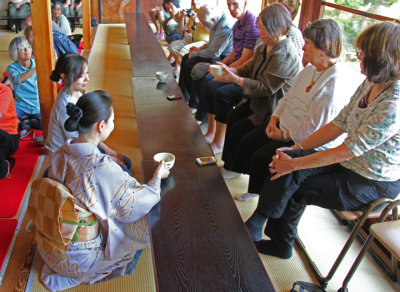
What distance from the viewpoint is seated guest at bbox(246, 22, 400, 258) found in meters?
1.50

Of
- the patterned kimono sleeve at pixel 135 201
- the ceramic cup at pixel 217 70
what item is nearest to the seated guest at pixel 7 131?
the patterned kimono sleeve at pixel 135 201

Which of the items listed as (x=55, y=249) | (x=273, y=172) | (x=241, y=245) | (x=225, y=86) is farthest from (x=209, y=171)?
(x=225, y=86)

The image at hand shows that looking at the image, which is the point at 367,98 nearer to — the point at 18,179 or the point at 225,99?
the point at 225,99

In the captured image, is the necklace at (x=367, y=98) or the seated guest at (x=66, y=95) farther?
the seated guest at (x=66, y=95)

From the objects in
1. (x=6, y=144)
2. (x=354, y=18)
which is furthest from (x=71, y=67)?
(x=354, y=18)

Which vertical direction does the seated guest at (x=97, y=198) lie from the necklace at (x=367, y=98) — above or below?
below

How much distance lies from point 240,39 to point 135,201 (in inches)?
88.8

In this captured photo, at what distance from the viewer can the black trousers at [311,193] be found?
5.53 ft

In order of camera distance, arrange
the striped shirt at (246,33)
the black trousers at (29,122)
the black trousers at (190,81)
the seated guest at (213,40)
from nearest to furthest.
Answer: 1. the striped shirt at (246,33)
2. the black trousers at (29,122)
3. the seated guest at (213,40)
4. the black trousers at (190,81)

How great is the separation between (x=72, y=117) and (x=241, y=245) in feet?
2.87

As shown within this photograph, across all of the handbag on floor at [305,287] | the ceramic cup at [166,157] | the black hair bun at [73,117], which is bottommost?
the handbag on floor at [305,287]

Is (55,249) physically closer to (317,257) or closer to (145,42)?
(317,257)

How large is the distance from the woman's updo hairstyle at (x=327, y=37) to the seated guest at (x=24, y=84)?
2.55 meters

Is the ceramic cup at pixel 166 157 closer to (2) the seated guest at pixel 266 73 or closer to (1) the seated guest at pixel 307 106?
(1) the seated guest at pixel 307 106
